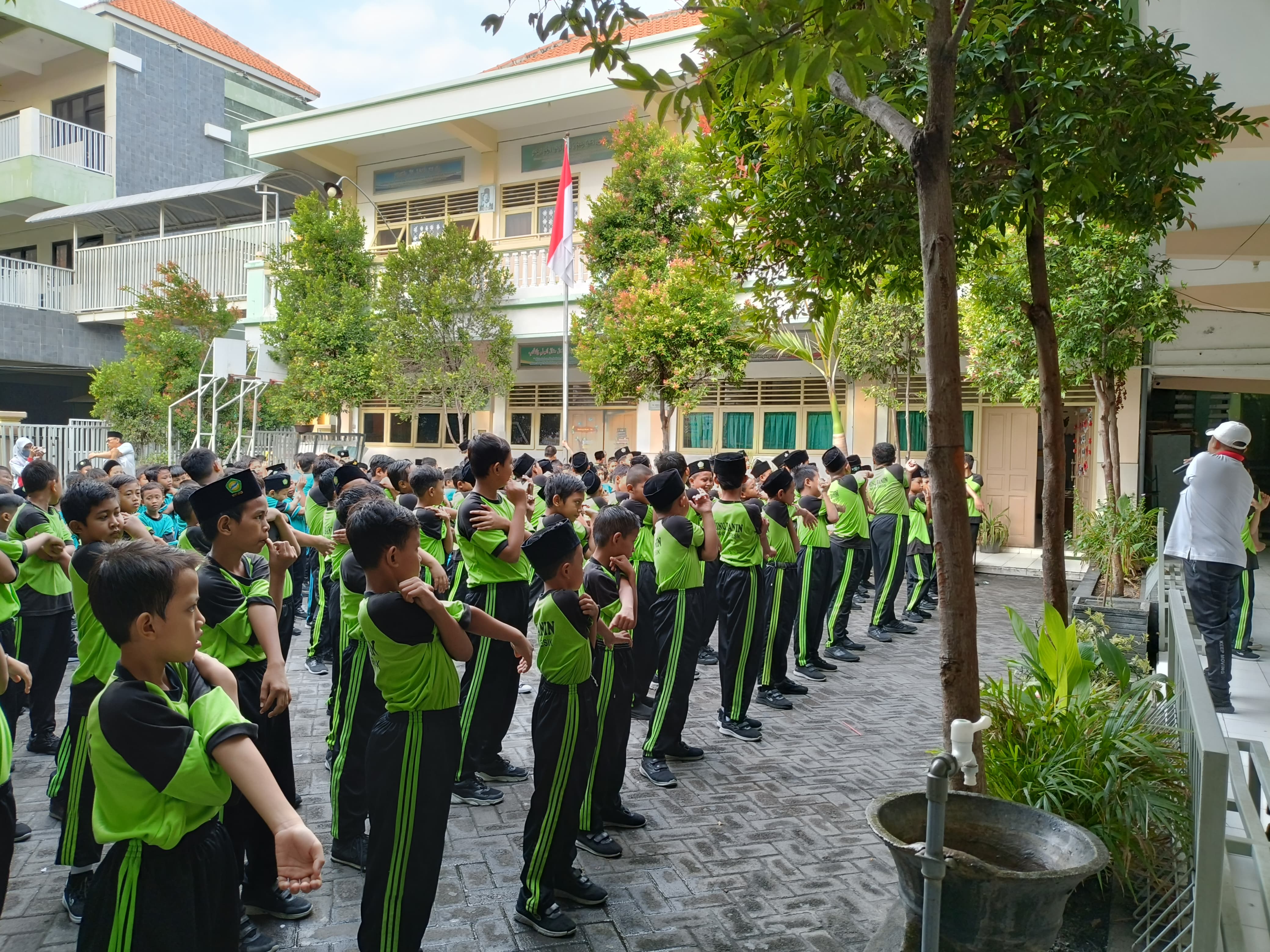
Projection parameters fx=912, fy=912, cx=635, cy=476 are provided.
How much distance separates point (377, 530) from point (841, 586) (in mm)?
6397

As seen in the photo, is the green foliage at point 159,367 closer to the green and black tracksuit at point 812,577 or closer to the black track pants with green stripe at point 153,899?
the green and black tracksuit at point 812,577

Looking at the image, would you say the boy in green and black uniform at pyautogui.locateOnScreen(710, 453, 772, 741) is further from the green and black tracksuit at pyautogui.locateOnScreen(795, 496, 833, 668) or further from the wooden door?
the wooden door

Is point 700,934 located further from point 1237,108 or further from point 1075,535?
point 1075,535

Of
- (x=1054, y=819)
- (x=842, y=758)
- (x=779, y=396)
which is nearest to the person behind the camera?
(x=1054, y=819)

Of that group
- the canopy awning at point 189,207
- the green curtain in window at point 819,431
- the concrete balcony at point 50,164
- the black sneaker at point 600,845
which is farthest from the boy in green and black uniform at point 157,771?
the concrete balcony at point 50,164

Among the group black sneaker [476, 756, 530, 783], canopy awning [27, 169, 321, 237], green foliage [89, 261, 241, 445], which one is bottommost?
black sneaker [476, 756, 530, 783]

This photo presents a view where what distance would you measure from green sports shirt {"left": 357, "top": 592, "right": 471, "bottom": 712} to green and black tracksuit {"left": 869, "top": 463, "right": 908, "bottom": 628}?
7.13m

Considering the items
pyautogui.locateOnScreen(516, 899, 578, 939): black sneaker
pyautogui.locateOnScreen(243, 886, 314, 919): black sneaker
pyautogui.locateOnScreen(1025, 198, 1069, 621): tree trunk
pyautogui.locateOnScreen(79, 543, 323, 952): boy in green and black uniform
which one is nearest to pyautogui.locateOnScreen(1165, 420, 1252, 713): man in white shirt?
pyautogui.locateOnScreen(1025, 198, 1069, 621): tree trunk

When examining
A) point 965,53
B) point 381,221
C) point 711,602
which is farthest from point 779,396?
point 965,53

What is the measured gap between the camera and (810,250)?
5078 millimetres

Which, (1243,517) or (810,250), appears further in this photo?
(1243,517)

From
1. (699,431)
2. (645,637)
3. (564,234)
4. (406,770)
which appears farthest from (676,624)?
(699,431)

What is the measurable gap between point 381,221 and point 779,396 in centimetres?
951

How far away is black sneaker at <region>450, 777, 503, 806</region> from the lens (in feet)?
15.8
